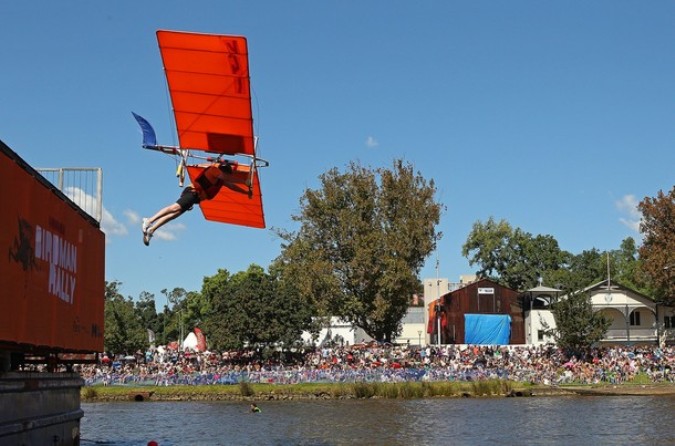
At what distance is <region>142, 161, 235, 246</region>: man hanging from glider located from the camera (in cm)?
1308

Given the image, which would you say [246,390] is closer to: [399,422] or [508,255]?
[399,422]

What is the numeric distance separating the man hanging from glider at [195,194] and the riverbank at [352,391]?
40.9 metres

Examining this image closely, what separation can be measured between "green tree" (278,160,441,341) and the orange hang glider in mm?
52280

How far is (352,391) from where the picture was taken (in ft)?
176

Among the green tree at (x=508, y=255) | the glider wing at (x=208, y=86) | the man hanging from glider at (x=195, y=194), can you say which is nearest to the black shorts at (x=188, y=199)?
the man hanging from glider at (x=195, y=194)

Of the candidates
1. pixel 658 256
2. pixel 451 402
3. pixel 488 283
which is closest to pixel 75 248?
pixel 451 402

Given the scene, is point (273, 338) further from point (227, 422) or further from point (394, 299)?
point (227, 422)

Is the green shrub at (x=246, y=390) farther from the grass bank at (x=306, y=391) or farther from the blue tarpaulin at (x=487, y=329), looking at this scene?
the blue tarpaulin at (x=487, y=329)

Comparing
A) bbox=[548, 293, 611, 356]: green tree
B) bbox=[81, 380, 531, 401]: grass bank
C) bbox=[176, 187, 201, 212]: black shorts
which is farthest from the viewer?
bbox=[548, 293, 611, 356]: green tree

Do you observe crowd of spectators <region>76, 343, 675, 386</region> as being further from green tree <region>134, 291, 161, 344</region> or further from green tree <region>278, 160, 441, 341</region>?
green tree <region>134, 291, 161, 344</region>

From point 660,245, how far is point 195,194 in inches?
2507

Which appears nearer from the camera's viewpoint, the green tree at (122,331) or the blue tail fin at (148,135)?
the blue tail fin at (148,135)

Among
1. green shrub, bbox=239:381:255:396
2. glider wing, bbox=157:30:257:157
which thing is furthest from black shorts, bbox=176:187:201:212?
green shrub, bbox=239:381:255:396

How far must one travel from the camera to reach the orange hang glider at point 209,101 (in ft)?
41.2
